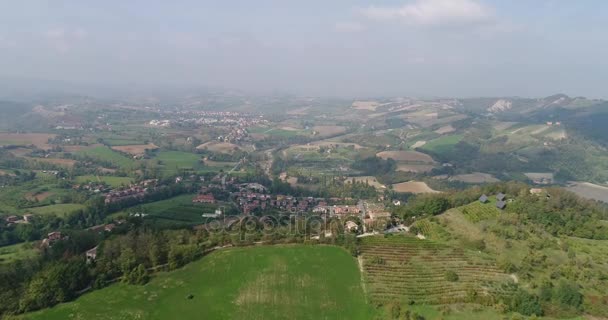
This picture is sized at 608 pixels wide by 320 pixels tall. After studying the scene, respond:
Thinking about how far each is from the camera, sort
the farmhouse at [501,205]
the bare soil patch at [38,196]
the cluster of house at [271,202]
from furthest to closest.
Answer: the cluster of house at [271,202] < the bare soil patch at [38,196] < the farmhouse at [501,205]

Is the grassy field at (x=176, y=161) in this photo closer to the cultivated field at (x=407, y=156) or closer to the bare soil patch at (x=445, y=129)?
the cultivated field at (x=407, y=156)

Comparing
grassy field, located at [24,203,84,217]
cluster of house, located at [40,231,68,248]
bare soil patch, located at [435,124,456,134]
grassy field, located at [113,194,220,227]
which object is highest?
bare soil patch, located at [435,124,456,134]

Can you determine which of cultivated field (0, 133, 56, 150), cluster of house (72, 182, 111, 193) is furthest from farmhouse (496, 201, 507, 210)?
cultivated field (0, 133, 56, 150)

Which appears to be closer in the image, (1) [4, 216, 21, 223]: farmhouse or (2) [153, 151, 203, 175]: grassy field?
(1) [4, 216, 21, 223]: farmhouse

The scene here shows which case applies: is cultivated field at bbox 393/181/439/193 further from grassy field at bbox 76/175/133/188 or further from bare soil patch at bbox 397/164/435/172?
grassy field at bbox 76/175/133/188

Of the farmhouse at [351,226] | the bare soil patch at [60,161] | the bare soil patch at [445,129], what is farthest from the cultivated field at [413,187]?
the bare soil patch at [60,161]
